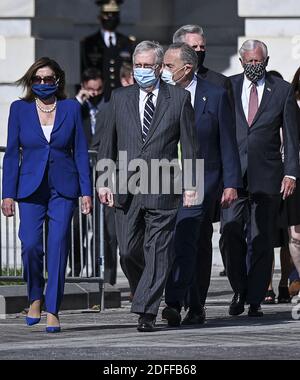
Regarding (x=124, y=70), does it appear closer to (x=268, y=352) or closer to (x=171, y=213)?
(x=171, y=213)

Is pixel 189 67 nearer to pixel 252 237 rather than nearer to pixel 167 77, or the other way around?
pixel 167 77

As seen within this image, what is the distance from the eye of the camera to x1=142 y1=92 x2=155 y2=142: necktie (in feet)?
40.4

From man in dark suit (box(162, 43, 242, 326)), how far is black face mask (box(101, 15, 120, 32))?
25.2 feet

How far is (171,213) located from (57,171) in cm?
85

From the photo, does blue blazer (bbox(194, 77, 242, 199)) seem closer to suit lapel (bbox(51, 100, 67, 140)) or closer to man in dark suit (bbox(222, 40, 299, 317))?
man in dark suit (bbox(222, 40, 299, 317))

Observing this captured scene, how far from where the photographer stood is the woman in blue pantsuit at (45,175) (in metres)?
12.5

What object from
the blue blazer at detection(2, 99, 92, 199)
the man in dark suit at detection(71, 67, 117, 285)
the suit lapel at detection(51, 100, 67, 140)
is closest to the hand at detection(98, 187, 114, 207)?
the blue blazer at detection(2, 99, 92, 199)

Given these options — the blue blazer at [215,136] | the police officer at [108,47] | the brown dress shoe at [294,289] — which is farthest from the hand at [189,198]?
the police officer at [108,47]

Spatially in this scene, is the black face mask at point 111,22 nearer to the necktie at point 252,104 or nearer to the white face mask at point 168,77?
the necktie at point 252,104

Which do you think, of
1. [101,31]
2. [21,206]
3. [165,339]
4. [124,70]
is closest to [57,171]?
[21,206]

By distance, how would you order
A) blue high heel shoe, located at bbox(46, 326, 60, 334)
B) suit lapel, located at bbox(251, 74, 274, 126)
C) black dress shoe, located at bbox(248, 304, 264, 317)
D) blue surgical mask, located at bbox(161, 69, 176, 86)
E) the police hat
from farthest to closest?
the police hat < suit lapel, located at bbox(251, 74, 274, 126) < black dress shoe, located at bbox(248, 304, 264, 317) < blue surgical mask, located at bbox(161, 69, 176, 86) < blue high heel shoe, located at bbox(46, 326, 60, 334)

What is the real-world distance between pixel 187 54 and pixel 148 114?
2.17ft

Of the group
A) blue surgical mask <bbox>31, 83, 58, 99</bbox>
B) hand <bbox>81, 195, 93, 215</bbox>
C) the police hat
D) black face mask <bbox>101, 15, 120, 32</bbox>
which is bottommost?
hand <bbox>81, 195, 93, 215</bbox>
